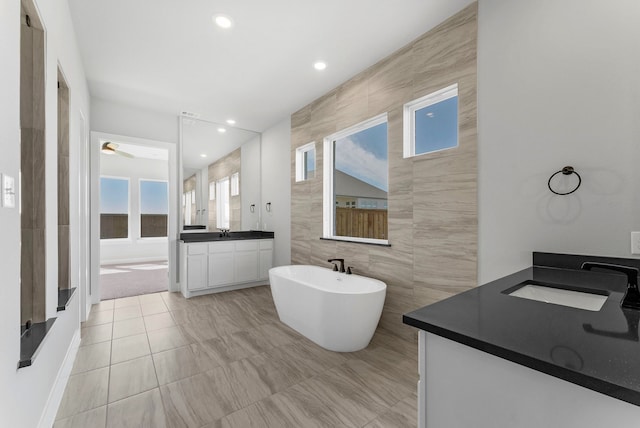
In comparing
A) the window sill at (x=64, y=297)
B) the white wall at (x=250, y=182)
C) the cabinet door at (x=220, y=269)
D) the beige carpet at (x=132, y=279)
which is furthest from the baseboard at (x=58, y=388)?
the white wall at (x=250, y=182)

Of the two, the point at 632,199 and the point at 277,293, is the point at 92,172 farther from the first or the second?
the point at 632,199

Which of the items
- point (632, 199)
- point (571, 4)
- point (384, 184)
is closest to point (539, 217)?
point (632, 199)

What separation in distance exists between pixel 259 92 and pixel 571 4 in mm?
3059

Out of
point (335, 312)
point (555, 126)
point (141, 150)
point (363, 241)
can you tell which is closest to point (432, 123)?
point (555, 126)

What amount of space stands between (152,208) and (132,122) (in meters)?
3.54

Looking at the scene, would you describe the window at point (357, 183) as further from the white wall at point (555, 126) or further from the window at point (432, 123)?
the white wall at point (555, 126)

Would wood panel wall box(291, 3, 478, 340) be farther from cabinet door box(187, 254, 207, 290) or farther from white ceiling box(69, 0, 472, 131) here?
cabinet door box(187, 254, 207, 290)

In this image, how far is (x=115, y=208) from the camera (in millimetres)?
6812

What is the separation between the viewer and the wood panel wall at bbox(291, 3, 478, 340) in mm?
2211

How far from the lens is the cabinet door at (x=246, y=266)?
4.60m

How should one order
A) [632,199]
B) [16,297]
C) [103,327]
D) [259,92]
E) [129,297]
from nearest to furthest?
[16,297] → [632,199] → [103,327] → [259,92] → [129,297]

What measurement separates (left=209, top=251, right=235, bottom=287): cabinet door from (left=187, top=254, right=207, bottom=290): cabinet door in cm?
9

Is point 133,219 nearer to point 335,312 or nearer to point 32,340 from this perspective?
point 32,340

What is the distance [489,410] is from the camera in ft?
2.41
